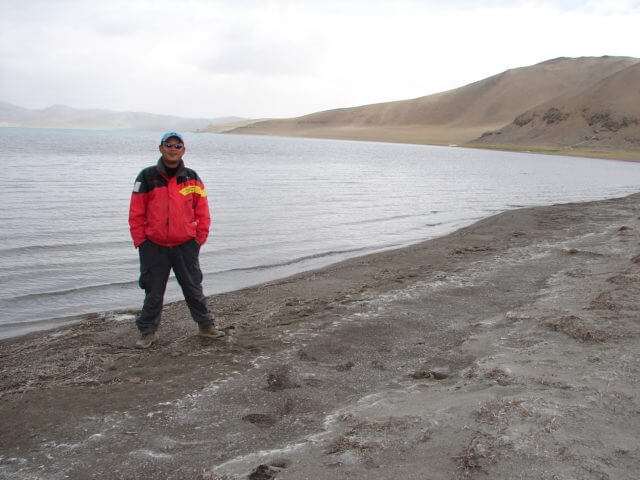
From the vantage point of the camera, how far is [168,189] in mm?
5121

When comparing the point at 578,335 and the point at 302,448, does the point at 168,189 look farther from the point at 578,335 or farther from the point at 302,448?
the point at 578,335

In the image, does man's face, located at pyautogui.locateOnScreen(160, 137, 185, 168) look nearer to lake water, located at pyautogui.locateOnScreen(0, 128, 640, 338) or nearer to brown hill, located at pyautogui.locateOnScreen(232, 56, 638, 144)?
lake water, located at pyautogui.locateOnScreen(0, 128, 640, 338)

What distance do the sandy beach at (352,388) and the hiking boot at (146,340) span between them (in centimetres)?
11

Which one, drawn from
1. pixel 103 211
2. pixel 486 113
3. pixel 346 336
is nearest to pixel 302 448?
pixel 346 336

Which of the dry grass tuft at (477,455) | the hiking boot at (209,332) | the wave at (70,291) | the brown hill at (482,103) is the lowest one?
the wave at (70,291)

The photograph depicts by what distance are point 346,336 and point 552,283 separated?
344 cm

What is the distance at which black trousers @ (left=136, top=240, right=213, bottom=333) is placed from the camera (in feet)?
17.5

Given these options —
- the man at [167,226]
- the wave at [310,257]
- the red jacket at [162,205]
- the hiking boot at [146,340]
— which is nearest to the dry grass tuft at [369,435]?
the man at [167,226]

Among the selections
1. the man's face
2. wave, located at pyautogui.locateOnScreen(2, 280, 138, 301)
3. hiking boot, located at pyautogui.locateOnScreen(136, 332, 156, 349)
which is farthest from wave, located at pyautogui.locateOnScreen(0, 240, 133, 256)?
the man's face

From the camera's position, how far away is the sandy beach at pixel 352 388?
3.11m

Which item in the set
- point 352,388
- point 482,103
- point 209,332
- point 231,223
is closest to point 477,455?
point 352,388

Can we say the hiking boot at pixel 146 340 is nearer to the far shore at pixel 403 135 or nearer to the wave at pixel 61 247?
the wave at pixel 61 247

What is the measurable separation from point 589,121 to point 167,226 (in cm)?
9058

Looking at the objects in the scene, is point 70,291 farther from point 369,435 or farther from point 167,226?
point 369,435
